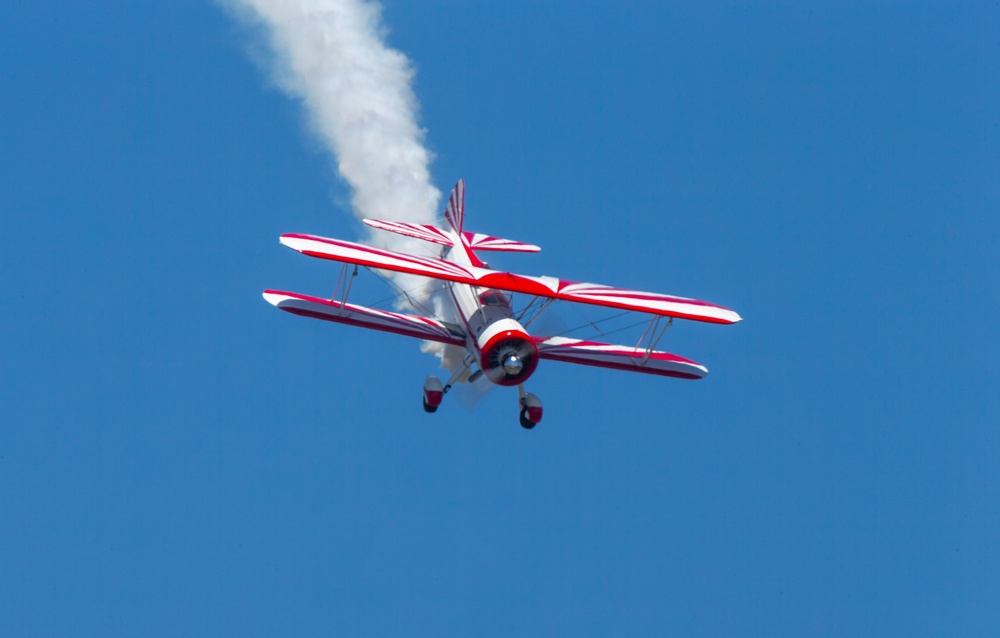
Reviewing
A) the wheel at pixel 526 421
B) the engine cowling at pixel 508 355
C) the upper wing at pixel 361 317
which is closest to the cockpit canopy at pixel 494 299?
the upper wing at pixel 361 317

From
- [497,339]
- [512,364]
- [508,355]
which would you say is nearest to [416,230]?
[497,339]

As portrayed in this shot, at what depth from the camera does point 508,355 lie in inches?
1308

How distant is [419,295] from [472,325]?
4.23 m

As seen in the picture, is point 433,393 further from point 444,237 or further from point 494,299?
point 444,237

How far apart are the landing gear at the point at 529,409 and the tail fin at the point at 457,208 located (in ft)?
29.4

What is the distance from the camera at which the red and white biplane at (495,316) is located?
1315 inches

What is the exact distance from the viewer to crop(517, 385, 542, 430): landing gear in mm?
35031

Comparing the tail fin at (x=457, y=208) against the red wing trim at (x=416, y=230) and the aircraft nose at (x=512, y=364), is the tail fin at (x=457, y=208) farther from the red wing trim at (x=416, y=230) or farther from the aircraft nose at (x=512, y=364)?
the aircraft nose at (x=512, y=364)

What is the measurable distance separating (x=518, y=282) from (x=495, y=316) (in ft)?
4.83

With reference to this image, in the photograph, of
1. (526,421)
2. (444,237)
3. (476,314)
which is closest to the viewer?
(526,421)

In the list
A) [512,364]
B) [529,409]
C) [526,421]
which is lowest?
[526,421]

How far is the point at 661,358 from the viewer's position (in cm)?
3891

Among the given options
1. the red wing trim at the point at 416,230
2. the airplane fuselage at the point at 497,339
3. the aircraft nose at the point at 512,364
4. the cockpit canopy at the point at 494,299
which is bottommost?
the aircraft nose at the point at 512,364

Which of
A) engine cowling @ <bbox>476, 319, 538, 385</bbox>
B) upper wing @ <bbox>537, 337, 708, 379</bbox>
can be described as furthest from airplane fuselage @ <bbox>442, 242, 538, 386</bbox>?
upper wing @ <bbox>537, 337, 708, 379</bbox>
